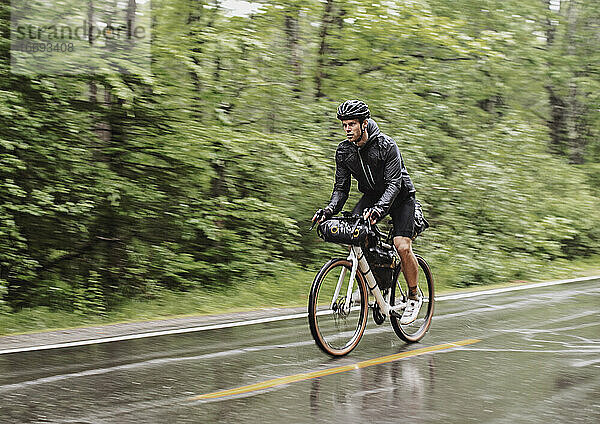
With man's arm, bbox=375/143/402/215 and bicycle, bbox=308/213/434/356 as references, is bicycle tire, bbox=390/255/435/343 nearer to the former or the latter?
bicycle, bbox=308/213/434/356

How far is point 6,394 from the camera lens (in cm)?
584

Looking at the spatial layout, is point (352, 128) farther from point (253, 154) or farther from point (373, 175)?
point (253, 154)

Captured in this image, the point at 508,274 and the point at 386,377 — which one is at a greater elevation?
the point at 386,377

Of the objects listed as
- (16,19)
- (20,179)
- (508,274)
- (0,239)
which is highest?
(16,19)

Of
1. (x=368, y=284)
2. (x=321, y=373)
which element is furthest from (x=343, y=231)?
(x=321, y=373)

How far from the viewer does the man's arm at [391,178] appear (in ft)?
23.7

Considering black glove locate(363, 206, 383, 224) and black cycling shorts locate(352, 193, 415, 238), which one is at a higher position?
black glove locate(363, 206, 383, 224)

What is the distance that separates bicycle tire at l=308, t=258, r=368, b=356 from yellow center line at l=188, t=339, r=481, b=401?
14.2 inches

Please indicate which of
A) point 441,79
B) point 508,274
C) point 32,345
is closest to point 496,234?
point 508,274

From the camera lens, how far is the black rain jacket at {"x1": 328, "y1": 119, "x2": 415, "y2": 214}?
24.0ft

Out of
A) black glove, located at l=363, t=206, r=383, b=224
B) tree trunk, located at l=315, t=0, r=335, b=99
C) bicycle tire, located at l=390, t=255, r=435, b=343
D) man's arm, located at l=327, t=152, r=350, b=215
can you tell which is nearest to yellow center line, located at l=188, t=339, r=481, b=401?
bicycle tire, located at l=390, t=255, r=435, b=343

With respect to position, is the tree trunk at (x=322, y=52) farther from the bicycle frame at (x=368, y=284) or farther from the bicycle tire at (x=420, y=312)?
the bicycle frame at (x=368, y=284)

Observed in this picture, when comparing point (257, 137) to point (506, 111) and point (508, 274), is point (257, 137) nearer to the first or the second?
point (508, 274)

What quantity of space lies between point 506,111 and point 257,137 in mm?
9166
